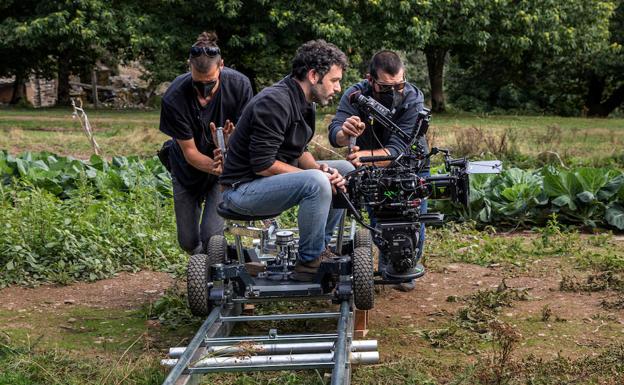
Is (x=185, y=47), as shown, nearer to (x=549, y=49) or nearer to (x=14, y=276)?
(x=549, y=49)

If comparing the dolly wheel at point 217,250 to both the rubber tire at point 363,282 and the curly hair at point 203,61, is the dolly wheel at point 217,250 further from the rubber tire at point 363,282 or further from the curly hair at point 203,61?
the curly hair at point 203,61

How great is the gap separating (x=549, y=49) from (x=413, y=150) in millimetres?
24437

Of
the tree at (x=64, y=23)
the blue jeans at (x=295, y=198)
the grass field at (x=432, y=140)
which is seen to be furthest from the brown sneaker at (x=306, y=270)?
the tree at (x=64, y=23)

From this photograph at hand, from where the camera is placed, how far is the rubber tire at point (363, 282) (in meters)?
5.39

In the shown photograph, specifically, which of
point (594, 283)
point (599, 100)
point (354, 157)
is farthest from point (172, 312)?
point (599, 100)

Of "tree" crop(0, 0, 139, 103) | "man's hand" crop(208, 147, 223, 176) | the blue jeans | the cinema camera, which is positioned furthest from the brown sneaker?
"tree" crop(0, 0, 139, 103)

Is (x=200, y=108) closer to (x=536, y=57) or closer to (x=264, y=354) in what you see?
(x=264, y=354)

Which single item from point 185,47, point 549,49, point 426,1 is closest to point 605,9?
point 549,49

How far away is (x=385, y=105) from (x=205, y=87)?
1.34 metres

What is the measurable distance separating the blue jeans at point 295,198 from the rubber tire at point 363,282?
0.28m

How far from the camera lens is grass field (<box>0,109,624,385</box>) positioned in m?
4.89

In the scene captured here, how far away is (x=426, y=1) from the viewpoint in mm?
24188

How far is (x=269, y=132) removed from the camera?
203 inches

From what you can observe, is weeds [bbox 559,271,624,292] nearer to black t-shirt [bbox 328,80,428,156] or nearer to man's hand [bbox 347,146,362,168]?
black t-shirt [bbox 328,80,428,156]
